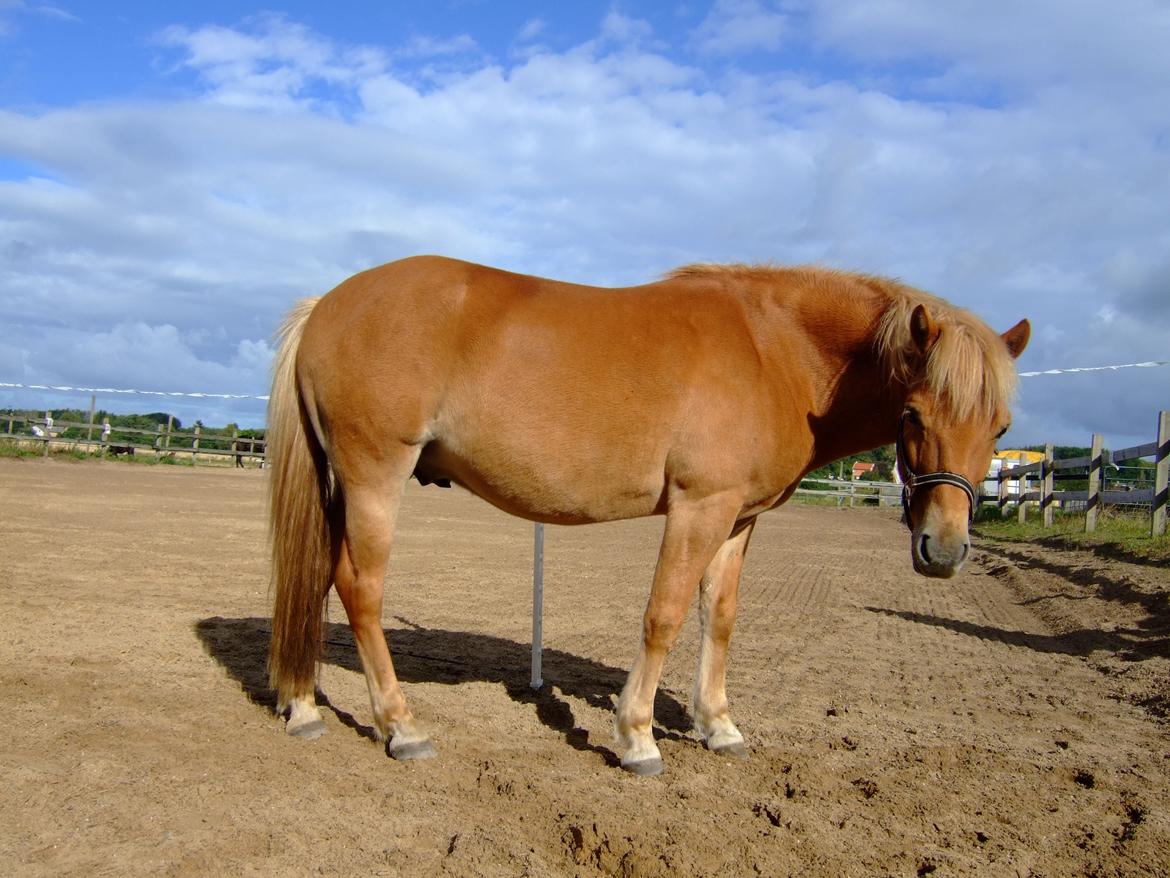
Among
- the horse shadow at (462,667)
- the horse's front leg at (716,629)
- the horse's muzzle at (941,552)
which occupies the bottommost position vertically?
the horse shadow at (462,667)

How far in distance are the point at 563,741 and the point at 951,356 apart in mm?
2465

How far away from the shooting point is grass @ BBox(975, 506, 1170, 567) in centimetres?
1139

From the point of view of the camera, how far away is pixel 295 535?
14.1 feet

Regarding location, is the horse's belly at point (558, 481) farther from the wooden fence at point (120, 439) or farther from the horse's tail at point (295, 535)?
the wooden fence at point (120, 439)

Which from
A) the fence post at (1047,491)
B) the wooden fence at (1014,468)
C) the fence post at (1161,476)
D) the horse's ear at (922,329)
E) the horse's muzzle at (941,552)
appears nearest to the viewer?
the horse's muzzle at (941,552)

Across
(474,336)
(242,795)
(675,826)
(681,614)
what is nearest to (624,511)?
(681,614)

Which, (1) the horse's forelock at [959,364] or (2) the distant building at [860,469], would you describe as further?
(2) the distant building at [860,469]

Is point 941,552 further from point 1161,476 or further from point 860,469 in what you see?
point 860,469

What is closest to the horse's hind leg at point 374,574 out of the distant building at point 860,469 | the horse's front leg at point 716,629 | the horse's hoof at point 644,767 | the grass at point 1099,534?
the horse's hoof at point 644,767

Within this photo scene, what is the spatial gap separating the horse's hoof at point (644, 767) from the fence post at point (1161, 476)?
440 inches

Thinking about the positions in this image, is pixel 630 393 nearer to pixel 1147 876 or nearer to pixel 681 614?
pixel 681 614

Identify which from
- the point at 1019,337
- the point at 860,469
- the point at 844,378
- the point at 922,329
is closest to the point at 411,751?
the point at 844,378

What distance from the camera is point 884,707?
520 centimetres

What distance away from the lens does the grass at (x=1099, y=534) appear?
11.4 meters
